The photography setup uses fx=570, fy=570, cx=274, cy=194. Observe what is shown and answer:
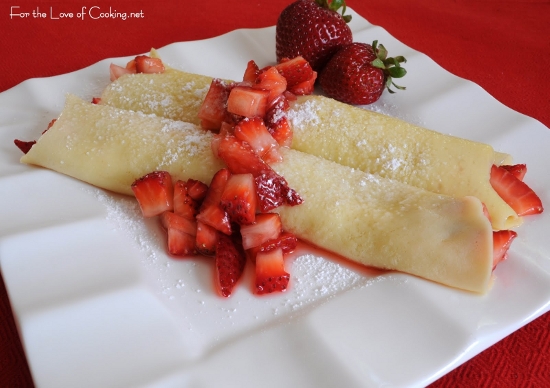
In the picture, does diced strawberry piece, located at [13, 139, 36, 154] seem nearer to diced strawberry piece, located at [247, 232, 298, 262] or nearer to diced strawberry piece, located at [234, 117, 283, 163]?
diced strawberry piece, located at [234, 117, 283, 163]

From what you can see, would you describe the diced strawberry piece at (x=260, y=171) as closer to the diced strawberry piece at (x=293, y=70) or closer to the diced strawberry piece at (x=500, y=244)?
the diced strawberry piece at (x=293, y=70)

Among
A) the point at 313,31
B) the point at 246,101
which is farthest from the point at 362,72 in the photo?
the point at 246,101

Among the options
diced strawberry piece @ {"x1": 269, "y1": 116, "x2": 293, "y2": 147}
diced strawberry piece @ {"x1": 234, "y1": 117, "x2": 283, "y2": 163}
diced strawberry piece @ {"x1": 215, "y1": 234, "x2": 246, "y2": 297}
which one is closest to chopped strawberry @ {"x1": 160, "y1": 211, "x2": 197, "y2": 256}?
diced strawberry piece @ {"x1": 215, "y1": 234, "x2": 246, "y2": 297}

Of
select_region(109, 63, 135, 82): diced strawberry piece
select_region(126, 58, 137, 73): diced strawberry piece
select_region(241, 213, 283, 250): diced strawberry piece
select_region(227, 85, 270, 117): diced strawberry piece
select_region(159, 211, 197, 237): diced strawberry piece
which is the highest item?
select_region(227, 85, 270, 117): diced strawberry piece

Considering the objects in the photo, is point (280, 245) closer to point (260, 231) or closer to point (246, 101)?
point (260, 231)

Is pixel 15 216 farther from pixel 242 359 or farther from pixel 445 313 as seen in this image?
pixel 445 313
